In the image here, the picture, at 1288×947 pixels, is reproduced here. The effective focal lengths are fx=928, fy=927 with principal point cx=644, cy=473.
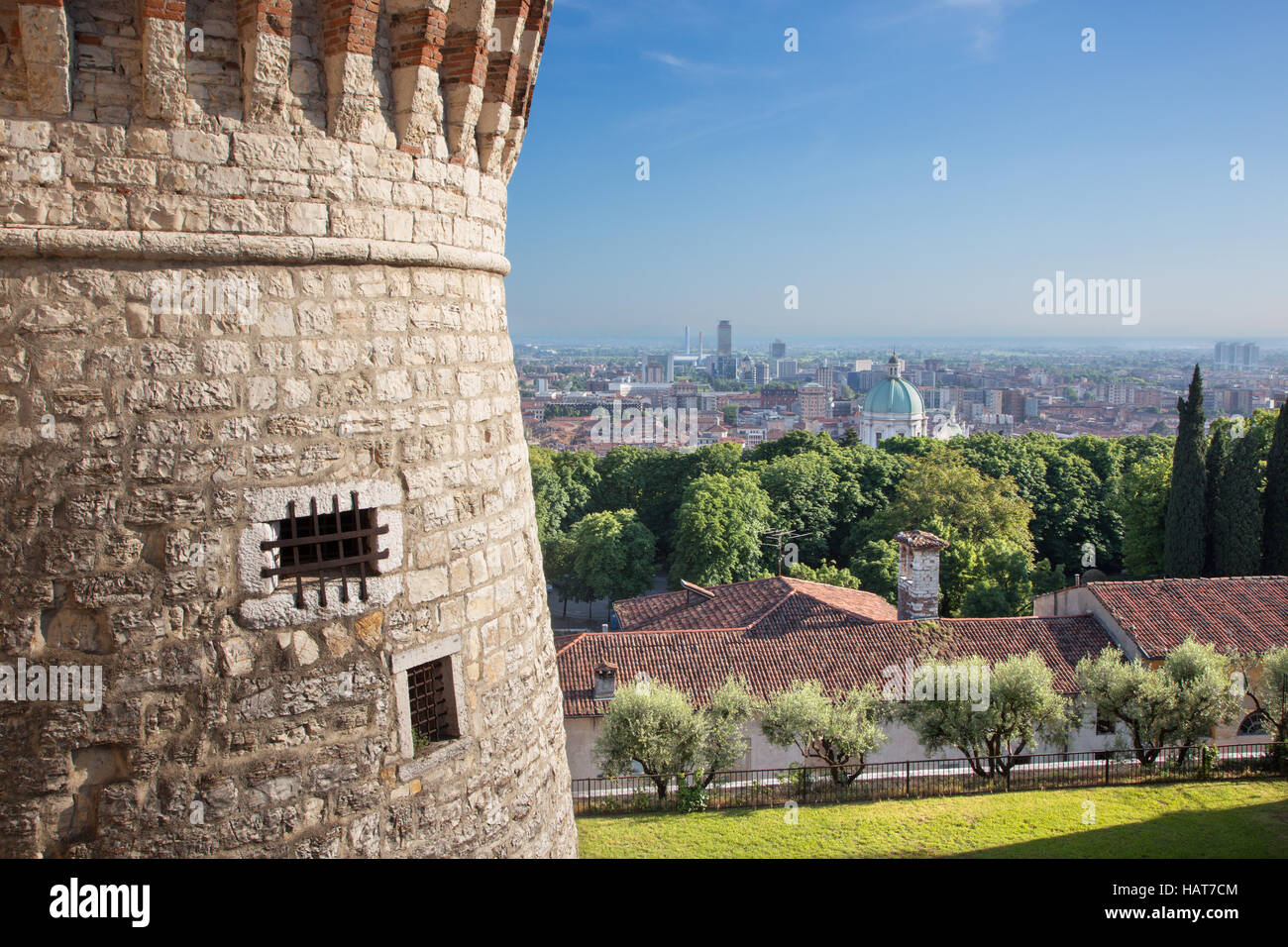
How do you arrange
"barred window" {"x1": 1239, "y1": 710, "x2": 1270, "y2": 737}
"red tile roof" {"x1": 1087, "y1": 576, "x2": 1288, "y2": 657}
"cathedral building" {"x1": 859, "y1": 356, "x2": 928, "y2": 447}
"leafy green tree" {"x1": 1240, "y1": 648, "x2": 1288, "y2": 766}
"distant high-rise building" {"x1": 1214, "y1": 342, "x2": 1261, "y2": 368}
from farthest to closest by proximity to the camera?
"distant high-rise building" {"x1": 1214, "y1": 342, "x2": 1261, "y2": 368} → "cathedral building" {"x1": 859, "y1": 356, "x2": 928, "y2": 447} → "red tile roof" {"x1": 1087, "y1": 576, "x2": 1288, "y2": 657} → "barred window" {"x1": 1239, "y1": 710, "x2": 1270, "y2": 737} → "leafy green tree" {"x1": 1240, "y1": 648, "x2": 1288, "y2": 766}

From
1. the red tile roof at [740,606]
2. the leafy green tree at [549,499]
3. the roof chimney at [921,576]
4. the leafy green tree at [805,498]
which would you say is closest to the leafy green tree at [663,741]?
the red tile roof at [740,606]

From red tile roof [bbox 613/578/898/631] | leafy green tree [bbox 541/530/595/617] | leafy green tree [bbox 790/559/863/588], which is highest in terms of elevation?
red tile roof [bbox 613/578/898/631]

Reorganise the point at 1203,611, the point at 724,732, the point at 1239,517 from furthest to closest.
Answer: the point at 1239,517
the point at 1203,611
the point at 724,732

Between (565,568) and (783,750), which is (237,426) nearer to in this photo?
(783,750)

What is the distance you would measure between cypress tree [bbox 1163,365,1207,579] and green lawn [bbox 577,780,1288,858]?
22454 mm

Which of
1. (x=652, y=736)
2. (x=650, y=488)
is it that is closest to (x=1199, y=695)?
(x=652, y=736)

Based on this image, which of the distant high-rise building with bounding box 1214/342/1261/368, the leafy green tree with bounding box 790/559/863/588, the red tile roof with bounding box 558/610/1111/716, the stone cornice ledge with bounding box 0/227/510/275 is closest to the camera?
the stone cornice ledge with bounding box 0/227/510/275

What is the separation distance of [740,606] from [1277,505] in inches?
955

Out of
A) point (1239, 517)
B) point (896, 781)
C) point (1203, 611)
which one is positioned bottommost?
point (896, 781)

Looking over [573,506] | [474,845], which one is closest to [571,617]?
[573,506]

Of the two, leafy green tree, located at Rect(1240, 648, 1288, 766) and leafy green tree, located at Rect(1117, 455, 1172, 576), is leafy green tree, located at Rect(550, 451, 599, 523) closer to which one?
leafy green tree, located at Rect(1117, 455, 1172, 576)

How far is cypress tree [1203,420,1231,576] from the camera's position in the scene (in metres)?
38.2

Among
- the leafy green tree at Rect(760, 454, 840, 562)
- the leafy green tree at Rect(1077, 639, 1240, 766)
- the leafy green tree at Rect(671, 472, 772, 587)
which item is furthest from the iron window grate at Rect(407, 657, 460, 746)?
the leafy green tree at Rect(760, 454, 840, 562)

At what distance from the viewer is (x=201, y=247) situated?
493 centimetres
